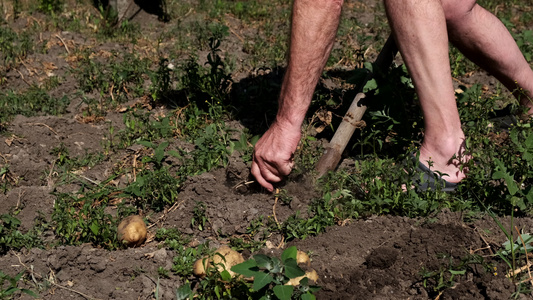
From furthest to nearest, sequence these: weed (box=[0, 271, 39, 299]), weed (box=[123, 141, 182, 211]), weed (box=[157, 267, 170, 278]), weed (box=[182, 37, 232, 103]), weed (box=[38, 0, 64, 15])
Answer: weed (box=[38, 0, 64, 15]), weed (box=[182, 37, 232, 103]), weed (box=[123, 141, 182, 211]), weed (box=[157, 267, 170, 278]), weed (box=[0, 271, 39, 299])

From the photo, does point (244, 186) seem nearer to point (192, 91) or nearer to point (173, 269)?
point (173, 269)

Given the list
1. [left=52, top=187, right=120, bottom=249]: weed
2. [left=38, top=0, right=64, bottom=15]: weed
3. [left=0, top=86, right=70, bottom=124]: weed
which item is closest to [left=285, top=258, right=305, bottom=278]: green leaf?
[left=52, top=187, right=120, bottom=249]: weed

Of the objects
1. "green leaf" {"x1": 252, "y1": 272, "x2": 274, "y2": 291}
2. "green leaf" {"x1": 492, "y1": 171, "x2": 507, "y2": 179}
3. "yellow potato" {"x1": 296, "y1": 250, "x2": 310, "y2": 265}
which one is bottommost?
"yellow potato" {"x1": 296, "y1": 250, "x2": 310, "y2": 265}

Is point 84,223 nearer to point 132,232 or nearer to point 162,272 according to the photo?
point 132,232

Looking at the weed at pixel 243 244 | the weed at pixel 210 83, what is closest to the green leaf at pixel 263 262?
the weed at pixel 243 244

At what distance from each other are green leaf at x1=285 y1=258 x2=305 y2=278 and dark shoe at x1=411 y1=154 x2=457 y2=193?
3.43 ft

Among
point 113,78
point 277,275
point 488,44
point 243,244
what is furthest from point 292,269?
point 113,78

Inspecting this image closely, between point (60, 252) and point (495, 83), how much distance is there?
3.46m

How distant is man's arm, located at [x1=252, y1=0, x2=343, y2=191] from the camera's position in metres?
3.02

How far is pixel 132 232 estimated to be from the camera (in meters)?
2.90

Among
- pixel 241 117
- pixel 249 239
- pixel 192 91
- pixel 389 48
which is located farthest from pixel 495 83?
pixel 249 239

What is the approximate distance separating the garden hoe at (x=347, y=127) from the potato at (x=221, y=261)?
34.0 inches

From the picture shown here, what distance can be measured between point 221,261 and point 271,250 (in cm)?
28

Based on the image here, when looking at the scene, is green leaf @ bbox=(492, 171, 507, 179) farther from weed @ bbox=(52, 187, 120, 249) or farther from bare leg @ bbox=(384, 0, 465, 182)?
weed @ bbox=(52, 187, 120, 249)
